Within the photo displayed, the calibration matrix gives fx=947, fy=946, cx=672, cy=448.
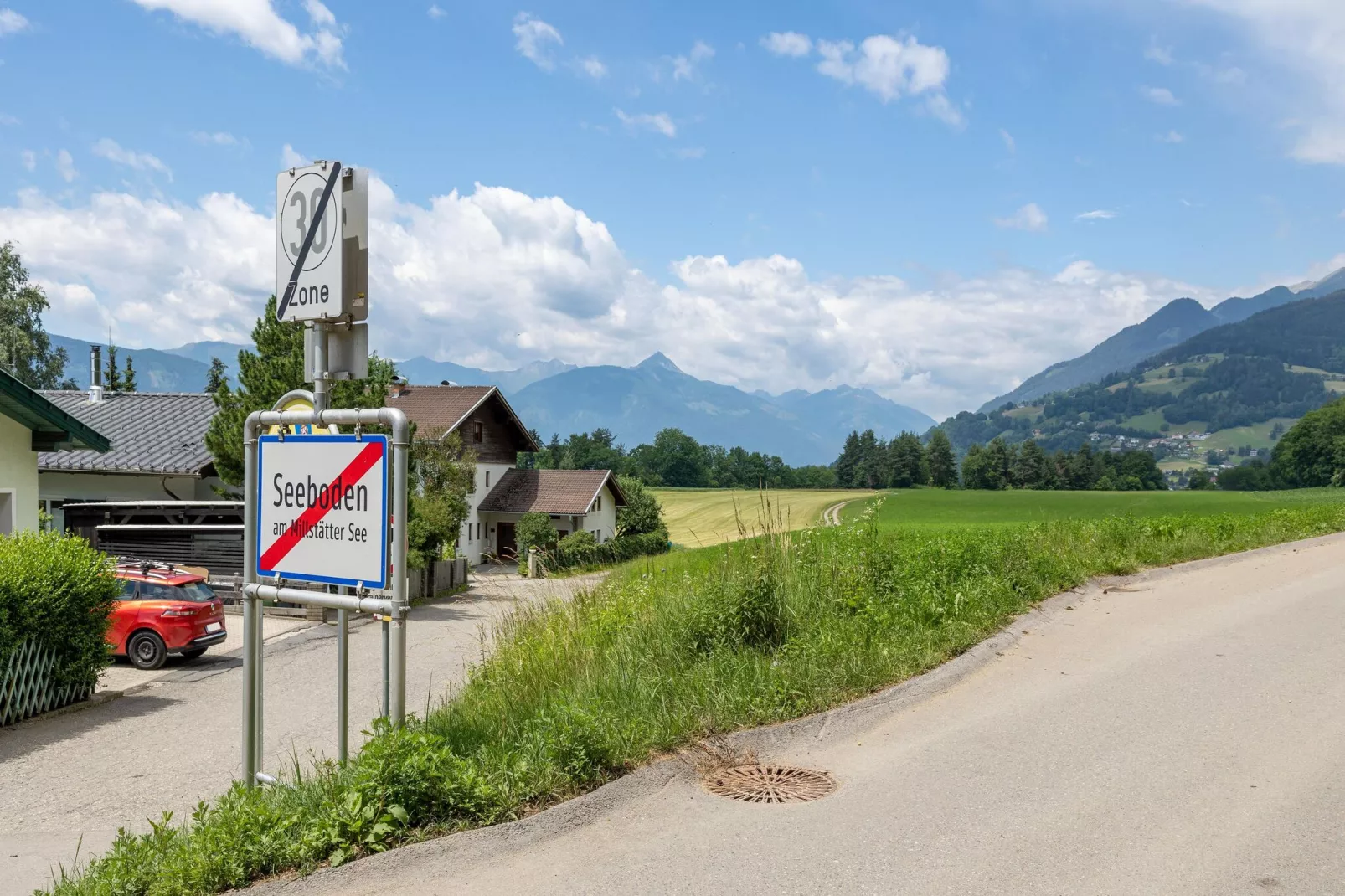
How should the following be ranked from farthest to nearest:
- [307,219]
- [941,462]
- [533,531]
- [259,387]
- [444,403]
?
1. [941,462]
2. [444,403]
3. [533,531]
4. [259,387]
5. [307,219]

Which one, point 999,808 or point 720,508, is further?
point 720,508

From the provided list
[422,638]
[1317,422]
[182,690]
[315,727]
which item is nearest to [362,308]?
[315,727]

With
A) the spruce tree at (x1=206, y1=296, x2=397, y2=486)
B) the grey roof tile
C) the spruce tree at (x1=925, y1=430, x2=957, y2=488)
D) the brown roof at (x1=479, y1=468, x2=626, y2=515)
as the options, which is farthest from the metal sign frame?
the spruce tree at (x1=925, y1=430, x2=957, y2=488)

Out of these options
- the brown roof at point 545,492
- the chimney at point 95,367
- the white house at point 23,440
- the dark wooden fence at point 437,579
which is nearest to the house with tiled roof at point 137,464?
the chimney at point 95,367

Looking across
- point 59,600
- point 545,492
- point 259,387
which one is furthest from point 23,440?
point 545,492

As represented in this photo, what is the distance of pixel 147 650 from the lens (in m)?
15.7

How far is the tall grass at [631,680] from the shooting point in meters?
4.64

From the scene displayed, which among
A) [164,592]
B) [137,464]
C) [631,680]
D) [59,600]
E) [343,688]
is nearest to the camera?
[343,688]

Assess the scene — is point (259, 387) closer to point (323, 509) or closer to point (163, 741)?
point (163, 741)

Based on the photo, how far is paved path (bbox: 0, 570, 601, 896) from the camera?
7.45m

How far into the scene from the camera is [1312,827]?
4.80 metres

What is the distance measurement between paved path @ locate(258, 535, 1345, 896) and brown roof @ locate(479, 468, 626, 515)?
38.7 m

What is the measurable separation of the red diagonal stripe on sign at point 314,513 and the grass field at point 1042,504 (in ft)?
143

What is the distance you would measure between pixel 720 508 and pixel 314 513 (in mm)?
65071
